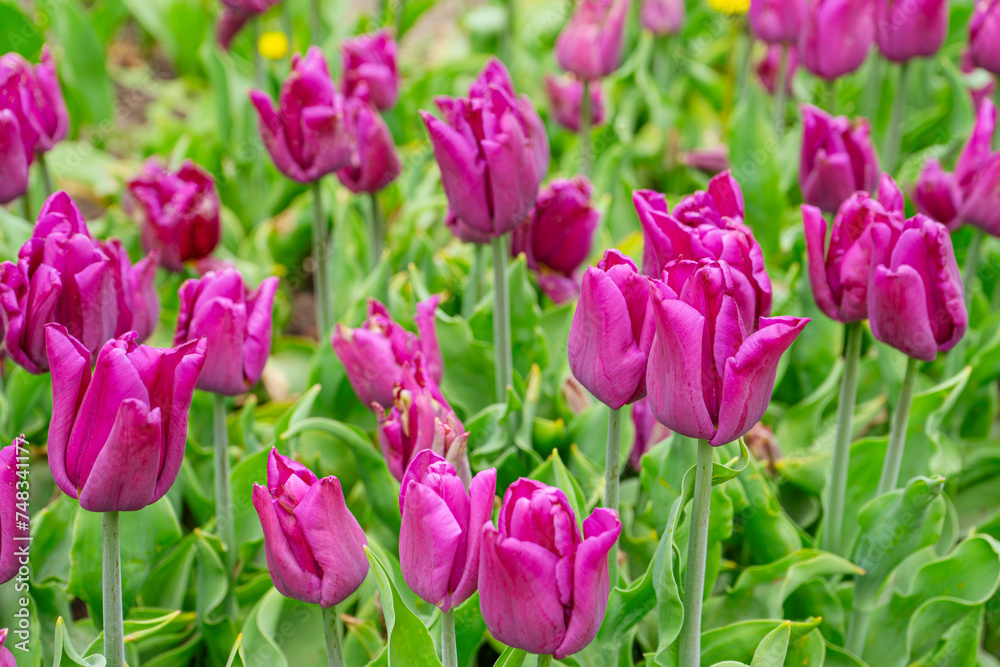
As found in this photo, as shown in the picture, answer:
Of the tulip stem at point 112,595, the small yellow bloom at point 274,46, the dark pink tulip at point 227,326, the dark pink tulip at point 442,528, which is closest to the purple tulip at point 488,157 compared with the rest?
the dark pink tulip at point 227,326

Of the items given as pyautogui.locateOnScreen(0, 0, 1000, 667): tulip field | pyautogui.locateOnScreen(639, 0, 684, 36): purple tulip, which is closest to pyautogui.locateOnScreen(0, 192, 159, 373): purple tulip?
pyautogui.locateOnScreen(0, 0, 1000, 667): tulip field

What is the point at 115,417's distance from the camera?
1117 mm

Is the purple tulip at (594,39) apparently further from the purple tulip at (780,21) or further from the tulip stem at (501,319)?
the tulip stem at (501,319)

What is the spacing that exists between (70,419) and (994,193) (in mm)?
1563

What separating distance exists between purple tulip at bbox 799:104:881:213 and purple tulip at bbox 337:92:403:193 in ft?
2.69

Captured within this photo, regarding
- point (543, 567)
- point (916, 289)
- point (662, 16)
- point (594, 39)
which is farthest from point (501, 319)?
point (662, 16)

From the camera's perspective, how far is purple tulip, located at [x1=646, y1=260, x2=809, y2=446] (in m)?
1.10

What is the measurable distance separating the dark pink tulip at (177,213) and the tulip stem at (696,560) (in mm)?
1319

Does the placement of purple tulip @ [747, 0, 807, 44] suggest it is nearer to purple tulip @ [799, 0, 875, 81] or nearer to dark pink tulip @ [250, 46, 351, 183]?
purple tulip @ [799, 0, 875, 81]

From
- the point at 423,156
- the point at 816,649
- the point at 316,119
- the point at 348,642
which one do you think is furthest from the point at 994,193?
the point at 423,156

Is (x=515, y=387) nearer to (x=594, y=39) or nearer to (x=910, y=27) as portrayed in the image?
(x=594, y=39)

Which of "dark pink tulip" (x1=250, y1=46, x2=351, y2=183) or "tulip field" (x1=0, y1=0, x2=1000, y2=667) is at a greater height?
"dark pink tulip" (x1=250, y1=46, x2=351, y2=183)

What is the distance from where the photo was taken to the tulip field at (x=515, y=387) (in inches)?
45.2

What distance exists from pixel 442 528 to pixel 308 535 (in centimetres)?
18
